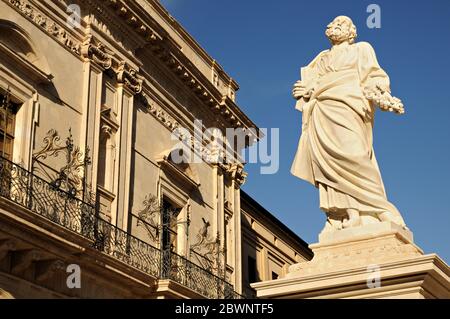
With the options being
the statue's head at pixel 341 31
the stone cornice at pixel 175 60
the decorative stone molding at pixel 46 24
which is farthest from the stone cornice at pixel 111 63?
the statue's head at pixel 341 31

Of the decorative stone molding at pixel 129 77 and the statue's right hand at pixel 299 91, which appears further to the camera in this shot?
the decorative stone molding at pixel 129 77

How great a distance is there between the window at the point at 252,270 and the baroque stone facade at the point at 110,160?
3921mm

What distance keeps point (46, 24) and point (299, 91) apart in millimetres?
10950

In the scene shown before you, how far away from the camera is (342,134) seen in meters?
5.90

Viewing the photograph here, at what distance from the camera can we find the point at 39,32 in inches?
631

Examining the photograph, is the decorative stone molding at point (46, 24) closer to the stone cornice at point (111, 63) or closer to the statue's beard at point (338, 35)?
the stone cornice at point (111, 63)

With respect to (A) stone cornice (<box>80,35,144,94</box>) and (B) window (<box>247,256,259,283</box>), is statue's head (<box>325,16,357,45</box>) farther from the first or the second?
(B) window (<box>247,256,259,283</box>)

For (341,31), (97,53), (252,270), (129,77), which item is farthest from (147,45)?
(341,31)

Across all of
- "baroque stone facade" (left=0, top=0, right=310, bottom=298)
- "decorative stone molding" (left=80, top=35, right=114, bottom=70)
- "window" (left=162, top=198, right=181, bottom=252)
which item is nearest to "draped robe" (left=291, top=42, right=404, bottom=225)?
"baroque stone facade" (left=0, top=0, right=310, bottom=298)

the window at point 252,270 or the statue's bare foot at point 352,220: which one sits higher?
the window at point 252,270

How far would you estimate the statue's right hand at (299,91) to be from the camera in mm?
6297

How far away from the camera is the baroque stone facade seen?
1449cm
